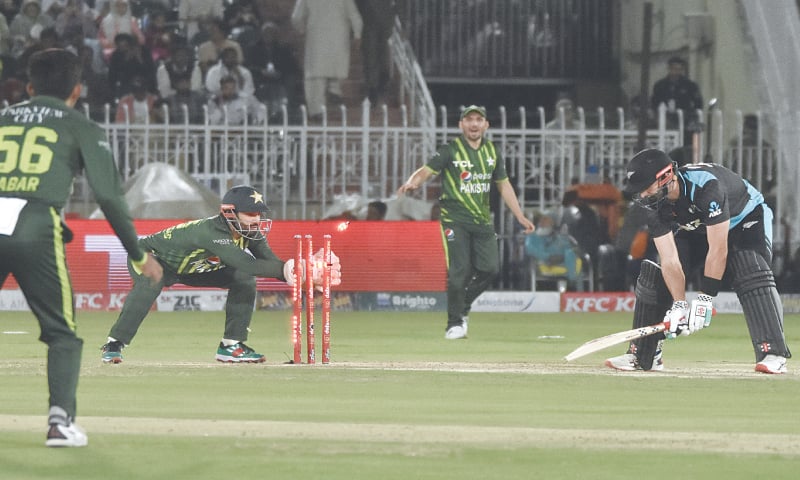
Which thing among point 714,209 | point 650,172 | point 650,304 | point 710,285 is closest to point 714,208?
point 714,209

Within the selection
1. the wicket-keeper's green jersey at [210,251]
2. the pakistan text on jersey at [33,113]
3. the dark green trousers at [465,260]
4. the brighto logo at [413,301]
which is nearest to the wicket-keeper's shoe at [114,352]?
the wicket-keeper's green jersey at [210,251]

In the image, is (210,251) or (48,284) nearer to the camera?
(48,284)

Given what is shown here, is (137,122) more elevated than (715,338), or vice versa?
(137,122)

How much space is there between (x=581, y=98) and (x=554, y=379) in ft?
64.9

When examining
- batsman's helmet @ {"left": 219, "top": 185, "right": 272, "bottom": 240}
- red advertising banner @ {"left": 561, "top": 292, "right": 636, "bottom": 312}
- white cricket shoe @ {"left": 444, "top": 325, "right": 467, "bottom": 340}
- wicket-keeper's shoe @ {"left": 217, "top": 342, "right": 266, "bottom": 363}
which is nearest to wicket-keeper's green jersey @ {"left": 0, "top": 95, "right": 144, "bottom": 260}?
batsman's helmet @ {"left": 219, "top": 185, "right": 272, "bottom": 240}

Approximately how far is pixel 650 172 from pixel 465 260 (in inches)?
201

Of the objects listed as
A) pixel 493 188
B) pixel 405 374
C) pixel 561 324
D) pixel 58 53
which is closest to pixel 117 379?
Result: pixel 405 374

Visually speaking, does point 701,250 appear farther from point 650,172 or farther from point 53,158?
point 53,158

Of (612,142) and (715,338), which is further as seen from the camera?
(612,142)

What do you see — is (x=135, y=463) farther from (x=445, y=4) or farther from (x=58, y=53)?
(x=445, y=4)

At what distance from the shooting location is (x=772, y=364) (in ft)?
38.6

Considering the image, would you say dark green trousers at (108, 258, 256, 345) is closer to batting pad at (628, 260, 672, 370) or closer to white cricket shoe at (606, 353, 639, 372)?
white cricket shoe at (606, 353, 639, 372)

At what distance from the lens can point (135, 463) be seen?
7.28 m

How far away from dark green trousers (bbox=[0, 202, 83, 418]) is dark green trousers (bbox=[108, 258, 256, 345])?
448 cm
